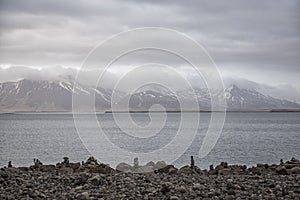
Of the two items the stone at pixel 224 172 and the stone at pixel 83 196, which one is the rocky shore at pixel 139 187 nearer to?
the stone at pixel 83 196

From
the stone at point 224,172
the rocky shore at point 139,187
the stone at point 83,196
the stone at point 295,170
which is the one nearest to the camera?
the stone at point 83,196

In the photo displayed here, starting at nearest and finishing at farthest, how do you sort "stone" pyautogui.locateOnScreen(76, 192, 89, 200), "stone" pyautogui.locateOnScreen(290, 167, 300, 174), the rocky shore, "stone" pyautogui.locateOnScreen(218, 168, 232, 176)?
"stone" pyautogui.locateOnScreen(76, 192, 89, 200) → the rocky shore → "stone" pyautogui.locateOnScreen(290, 167, 300, 174) → "stone" pyautogui.locateOnScreen(218, 168, 232, 176)

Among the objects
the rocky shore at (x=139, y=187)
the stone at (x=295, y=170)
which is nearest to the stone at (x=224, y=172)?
the rocky shore at (x=139, y=187)

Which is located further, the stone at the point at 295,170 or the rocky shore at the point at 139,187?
the stone at the point at 295,170

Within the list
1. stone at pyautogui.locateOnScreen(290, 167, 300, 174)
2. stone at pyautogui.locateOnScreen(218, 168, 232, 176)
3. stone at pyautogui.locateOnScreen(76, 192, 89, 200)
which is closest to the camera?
stone at pyautogui.locateOnScreen(76, 192, 89, 200)

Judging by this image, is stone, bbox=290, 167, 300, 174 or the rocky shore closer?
the rocky shore

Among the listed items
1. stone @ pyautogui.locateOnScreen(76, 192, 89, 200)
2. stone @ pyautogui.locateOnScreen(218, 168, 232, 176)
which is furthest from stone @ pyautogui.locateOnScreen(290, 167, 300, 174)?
stone @ pyautogui.locateOnScreen(76, 192, 89, 200)

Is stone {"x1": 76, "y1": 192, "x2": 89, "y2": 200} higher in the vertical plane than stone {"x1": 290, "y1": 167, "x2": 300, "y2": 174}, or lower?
higher

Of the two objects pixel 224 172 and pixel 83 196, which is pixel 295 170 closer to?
pixel 224 172

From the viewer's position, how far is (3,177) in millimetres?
15406

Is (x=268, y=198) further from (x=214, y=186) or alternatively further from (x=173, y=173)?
(x=173, y=173)

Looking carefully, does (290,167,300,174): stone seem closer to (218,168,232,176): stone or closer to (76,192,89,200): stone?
(218,168,232,176): stone

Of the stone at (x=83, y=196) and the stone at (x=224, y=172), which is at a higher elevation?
the stone at (x=83, y=196)

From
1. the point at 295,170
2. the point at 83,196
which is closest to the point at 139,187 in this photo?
the point at 83,196
